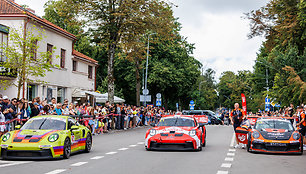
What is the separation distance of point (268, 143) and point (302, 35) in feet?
58.2

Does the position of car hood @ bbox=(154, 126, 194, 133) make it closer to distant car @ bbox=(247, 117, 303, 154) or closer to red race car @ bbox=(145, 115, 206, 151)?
red race car @ bbox=(145, 115, 206, 151)

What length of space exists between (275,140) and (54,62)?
24.1 meters

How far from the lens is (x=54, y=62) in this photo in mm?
35969

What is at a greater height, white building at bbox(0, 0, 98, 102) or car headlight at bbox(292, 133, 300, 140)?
white building at bbox(0, 0, 98, 102)

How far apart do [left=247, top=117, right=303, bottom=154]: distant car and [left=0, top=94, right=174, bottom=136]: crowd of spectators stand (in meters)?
7.69

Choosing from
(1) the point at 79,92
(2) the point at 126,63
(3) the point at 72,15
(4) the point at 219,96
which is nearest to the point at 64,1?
(3) the point at 72,15

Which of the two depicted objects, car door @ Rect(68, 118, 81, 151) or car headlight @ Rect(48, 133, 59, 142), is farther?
car door @ Rect(68, 118, 81, 151)

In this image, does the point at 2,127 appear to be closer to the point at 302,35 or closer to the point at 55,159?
the point at 55,159

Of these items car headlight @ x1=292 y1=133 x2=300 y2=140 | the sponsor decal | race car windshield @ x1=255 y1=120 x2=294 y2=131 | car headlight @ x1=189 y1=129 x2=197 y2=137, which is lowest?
the sponsor decal

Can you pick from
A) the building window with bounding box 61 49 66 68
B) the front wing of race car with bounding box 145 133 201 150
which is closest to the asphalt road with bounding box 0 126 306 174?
the front wing of race car with bounding box 145 133 201 150

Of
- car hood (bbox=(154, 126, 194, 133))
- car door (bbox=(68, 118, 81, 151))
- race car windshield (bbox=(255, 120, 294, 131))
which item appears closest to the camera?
car door (bbox=(68, 118, 81, 151))

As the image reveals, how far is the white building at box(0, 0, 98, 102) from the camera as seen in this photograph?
29862 mm

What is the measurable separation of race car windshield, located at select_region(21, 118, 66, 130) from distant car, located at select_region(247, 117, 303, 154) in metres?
6.57

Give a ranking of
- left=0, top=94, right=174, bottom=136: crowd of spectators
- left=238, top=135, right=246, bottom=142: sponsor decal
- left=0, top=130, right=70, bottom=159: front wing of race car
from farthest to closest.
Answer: left=0, top=94, right=174, bottom=136: crowd of spectators, left=238, top=135, right=246, bottom=142: sponsor decal, left=0, top=130, right=70, bottom=159: front wing of race car
